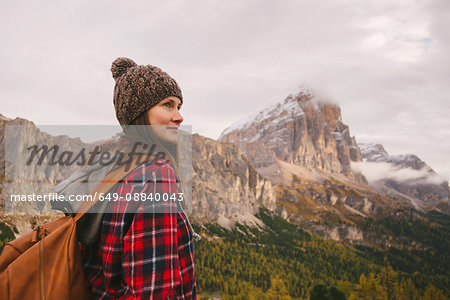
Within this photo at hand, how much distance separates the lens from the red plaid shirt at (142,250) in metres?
1.72

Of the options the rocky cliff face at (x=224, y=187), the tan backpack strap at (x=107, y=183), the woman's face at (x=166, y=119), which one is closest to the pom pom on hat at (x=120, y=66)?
the woman's face at (x=166, y=119)

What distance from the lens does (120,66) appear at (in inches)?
108

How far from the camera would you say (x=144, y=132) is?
2365 mm

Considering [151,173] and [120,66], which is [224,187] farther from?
[151,173]

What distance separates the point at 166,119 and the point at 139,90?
1.11 feet

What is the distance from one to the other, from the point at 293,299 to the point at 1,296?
Answer: 313ft

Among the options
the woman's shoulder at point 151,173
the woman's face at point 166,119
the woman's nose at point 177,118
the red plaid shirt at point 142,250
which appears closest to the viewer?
the red plaid shirt at point 142,250

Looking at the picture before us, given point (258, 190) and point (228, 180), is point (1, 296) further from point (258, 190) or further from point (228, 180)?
point (258, 190)

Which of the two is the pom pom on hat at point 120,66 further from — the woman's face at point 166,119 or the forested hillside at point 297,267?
the forested hillside at point 297,267

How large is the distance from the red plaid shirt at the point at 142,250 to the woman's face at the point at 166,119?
400 mm

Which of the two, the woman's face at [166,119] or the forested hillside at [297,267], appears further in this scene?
the forested hillside at [297,267]

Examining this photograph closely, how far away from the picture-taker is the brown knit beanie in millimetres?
2434

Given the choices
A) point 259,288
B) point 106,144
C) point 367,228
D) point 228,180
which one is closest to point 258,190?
point 228,180

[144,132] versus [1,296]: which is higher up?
[144,132]
